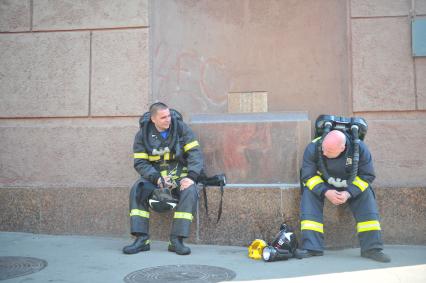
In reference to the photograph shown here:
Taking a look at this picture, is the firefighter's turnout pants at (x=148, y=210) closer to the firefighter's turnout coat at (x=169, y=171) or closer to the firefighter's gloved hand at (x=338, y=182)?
the firefighter's turnout coat at (x=169, y=171)

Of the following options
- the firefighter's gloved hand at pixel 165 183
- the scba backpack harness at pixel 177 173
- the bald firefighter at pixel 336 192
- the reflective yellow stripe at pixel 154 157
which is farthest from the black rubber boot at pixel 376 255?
the reflective yellow stripe at pixel 154 157

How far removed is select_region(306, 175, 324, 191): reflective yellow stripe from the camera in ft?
15.3

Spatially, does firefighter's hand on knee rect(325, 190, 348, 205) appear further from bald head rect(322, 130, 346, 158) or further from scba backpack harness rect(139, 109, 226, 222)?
scba backpack harness rect(139, 109, 226, 222)

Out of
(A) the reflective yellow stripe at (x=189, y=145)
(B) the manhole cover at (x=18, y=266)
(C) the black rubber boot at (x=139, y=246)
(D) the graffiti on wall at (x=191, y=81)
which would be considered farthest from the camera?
(D) the graffiti on wall at (x=191, y=81)

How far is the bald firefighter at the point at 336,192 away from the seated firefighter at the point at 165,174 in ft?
3.78

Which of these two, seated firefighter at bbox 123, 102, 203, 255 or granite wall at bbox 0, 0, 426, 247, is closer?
seated firefighter at bbox 123, 102, 203, 255

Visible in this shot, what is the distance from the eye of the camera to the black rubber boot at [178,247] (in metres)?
4.61

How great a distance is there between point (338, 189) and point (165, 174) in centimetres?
183

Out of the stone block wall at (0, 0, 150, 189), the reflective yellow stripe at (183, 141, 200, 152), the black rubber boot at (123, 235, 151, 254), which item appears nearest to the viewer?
the black rubber boot at (123, 235, 151, 254)

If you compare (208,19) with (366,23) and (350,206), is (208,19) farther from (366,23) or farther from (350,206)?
(350,206)

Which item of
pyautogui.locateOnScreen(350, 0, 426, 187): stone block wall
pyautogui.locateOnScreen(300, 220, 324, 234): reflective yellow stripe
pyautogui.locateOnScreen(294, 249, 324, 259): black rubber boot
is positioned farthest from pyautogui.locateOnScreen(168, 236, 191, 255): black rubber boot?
pyautogui.locateOnScreen(350, 0, 426, 187): stone block wall

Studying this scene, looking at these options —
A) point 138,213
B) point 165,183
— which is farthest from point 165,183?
point 138,213

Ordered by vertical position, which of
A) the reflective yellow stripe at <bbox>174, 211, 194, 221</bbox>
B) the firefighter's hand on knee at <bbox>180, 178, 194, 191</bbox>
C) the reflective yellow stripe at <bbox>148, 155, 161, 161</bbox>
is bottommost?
the reflective yellow stripe at <bbox>174, 211, 194, 221</bbox>

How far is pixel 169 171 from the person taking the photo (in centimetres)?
512
